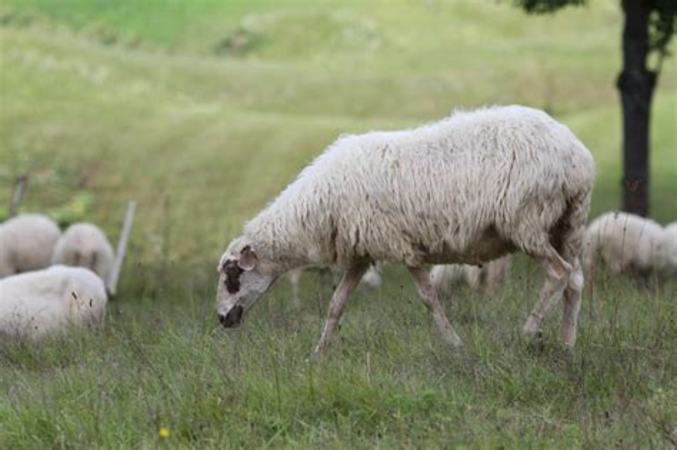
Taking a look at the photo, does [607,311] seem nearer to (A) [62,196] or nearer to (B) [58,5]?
(A) [62,196]

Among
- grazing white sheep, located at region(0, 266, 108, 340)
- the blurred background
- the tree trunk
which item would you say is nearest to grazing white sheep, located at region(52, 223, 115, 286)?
the blurred background

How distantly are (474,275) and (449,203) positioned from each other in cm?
533

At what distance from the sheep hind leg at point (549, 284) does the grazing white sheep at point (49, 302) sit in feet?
13.1

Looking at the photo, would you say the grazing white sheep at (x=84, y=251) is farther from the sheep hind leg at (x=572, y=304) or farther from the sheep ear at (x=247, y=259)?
the sheep hind leg at (x=572, y=304)

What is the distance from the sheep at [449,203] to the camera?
8.60 m

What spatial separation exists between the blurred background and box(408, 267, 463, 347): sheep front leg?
7923 mm

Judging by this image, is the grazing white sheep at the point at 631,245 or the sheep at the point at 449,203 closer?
the sheep at the point at 449,203

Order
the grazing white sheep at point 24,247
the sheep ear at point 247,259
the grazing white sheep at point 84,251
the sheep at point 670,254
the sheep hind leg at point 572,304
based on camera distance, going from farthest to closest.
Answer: the grazing white sheep at point 24,247 < the grazing white sheep at point 84,251 < the sheep at point 670,254 < the sheep ear at point 247,259 < the sheep hind leg at point 572,304

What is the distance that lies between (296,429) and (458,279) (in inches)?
298

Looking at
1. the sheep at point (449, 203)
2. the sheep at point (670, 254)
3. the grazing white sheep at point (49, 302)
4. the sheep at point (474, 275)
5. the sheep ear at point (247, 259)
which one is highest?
the sheep at point (449, 203)

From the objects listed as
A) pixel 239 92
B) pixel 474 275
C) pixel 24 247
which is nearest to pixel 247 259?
pixel 474 275

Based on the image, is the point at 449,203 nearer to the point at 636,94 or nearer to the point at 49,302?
the point at 49,302

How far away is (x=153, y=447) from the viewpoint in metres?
6.58

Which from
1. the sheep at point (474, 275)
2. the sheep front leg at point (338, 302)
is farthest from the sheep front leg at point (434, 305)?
the sheep at point (474, 275)
